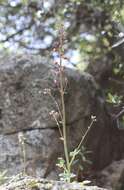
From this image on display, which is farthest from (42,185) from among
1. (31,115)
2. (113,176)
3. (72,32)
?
(72,32)

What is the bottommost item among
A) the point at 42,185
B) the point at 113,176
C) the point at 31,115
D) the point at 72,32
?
the point at 113,176

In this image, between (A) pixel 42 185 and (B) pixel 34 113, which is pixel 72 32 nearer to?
(B) pixel 34 113

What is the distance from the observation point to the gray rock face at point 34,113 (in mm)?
4883

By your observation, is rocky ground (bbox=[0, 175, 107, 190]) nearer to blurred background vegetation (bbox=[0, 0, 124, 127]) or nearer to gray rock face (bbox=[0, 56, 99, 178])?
gray rock face (bbox=[0, 56, 99, 178])

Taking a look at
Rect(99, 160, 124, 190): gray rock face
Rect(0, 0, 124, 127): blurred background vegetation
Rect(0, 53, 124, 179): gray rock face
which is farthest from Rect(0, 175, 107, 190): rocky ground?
Rect(0, 0, 124, 127): blurred background vegetation

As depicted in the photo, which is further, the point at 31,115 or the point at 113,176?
the point at 113,176

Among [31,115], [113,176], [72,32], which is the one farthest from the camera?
[72,32]

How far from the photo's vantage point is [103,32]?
6.69 m

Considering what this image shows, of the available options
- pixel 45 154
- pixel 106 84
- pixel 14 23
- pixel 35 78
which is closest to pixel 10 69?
pixel 35 78

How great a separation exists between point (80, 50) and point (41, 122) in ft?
8.83

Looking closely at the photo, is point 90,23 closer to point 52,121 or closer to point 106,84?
point 106,84

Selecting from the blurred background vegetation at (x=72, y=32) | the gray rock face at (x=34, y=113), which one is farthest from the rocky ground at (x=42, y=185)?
the blurred background vegetation at (x=72, y=32)

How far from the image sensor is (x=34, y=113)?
5.02 meters

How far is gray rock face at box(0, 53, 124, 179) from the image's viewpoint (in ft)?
16.0
